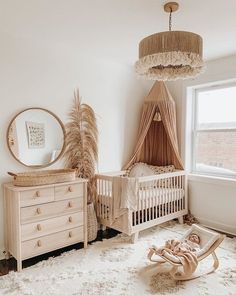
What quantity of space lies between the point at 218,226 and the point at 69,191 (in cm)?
225

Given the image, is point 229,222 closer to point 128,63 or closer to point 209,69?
point 209,69

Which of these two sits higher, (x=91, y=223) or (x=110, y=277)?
(x=91, y=223)

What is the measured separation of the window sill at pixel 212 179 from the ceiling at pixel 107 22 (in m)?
1.75

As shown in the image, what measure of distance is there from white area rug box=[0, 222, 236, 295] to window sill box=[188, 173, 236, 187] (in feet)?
3.03

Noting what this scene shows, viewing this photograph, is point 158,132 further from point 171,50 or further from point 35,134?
point 171,50

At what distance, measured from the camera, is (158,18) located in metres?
2.43

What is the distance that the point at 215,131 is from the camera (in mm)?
3924

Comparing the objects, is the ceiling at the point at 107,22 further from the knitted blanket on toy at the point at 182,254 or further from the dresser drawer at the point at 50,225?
the knitted blanket on toy at the point at 182,254

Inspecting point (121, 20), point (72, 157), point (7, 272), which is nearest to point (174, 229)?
point (72, 157)

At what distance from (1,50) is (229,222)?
3620mm

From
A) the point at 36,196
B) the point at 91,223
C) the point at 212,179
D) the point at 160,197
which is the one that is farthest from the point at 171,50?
the point at 212,179

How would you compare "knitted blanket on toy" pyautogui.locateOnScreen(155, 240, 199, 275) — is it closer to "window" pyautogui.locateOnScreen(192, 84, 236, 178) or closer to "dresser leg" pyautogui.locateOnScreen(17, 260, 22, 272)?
"dresser leg" pyautogui.locateOnScreen(17, 260, 22, 272)

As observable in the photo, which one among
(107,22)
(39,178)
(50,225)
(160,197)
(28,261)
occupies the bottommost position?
(28,261)

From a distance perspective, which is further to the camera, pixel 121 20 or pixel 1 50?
pixel 1 50
